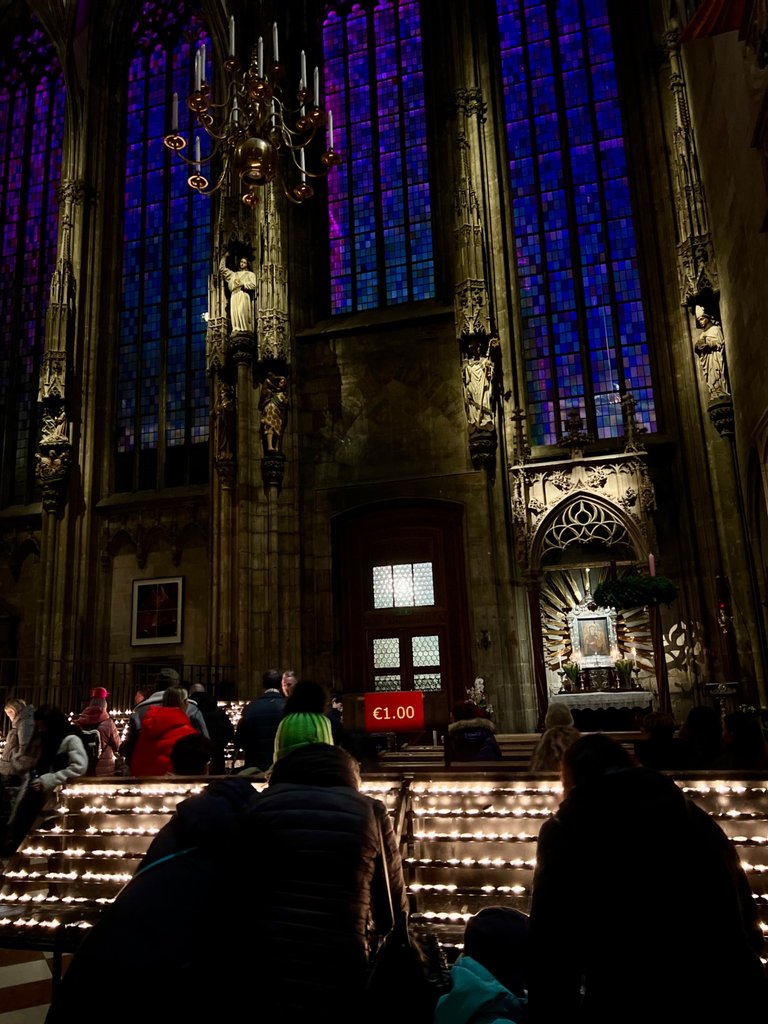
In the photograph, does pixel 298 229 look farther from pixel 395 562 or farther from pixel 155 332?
pixel 395 562

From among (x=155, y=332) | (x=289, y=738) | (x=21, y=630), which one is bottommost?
(x=289, y=738)

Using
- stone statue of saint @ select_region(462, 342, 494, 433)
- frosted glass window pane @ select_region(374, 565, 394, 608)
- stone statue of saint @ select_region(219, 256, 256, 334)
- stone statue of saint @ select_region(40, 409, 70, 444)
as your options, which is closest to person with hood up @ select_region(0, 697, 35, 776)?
frosted glass window pane @ select_region(374, 565, 394, 608)

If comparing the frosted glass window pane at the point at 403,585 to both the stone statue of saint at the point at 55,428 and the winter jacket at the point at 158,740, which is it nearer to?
the stone statue of saint at the point at 55,428

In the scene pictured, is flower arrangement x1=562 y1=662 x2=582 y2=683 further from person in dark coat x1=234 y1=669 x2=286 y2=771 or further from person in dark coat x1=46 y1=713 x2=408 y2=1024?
person in dark coat x1=46 y1=713 x2=408 y2=1024

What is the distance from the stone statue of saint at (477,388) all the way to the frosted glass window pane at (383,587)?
3243 mm

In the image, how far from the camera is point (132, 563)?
669 inches

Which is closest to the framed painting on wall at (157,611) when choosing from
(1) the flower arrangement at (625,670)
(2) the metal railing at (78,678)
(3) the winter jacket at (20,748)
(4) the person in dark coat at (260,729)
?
(2) the metal railing at (78,678)

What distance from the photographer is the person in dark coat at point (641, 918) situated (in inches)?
74.1

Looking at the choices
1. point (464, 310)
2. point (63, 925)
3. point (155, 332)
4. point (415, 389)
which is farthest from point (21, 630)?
point (63, 925)

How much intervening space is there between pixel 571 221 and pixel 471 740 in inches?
494

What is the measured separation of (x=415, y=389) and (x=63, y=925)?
12.8m

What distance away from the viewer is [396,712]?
6.61m

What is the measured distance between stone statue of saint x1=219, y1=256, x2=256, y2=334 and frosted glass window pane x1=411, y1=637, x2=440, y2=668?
22.4ft

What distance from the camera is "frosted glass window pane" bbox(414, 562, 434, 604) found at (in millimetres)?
15352
